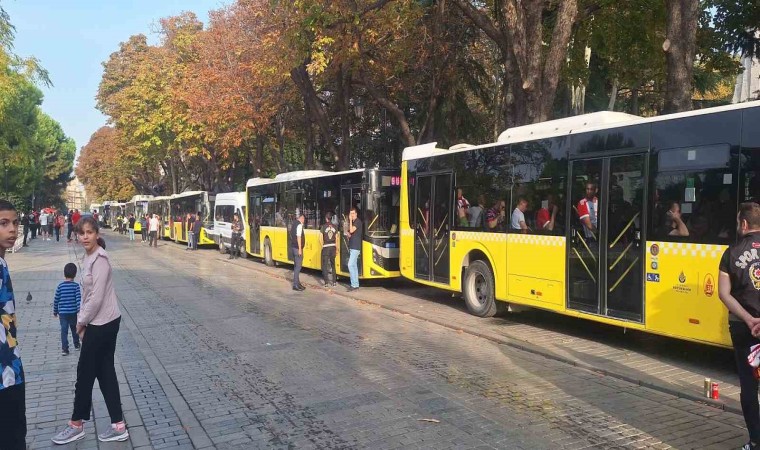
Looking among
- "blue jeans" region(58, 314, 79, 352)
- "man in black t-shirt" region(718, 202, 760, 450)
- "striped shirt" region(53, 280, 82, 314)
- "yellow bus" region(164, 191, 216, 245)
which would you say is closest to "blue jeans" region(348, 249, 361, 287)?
"blue jeans" region(58, 314, 79, 352)

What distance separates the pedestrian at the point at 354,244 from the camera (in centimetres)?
1460

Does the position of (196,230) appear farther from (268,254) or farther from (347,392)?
(347,392)

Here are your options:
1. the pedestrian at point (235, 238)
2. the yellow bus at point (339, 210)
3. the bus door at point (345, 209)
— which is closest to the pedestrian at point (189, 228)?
the pedestrian at point (235, 238)

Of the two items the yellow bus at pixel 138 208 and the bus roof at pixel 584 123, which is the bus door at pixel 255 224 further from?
the yellow bus at pixel 138 208

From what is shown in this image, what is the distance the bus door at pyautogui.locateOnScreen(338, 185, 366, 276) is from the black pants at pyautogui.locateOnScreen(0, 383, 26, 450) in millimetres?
12026

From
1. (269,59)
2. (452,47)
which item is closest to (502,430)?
(452,47)

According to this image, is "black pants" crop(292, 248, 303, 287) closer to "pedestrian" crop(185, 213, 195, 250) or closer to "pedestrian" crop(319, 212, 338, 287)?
"pedestrian" crop(319, 212, 338, 287)

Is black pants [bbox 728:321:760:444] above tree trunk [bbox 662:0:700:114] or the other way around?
the other way around

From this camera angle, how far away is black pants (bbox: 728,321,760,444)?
443cm

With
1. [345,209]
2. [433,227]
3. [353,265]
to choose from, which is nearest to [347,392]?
[433,227]

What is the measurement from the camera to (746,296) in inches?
172

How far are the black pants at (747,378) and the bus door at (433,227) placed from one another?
754 cm

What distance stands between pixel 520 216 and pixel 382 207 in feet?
18.0

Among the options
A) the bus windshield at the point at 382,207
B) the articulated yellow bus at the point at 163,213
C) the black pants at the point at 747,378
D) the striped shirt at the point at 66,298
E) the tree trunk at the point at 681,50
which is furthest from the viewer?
the articulated yellow bus at the point at 163,213
